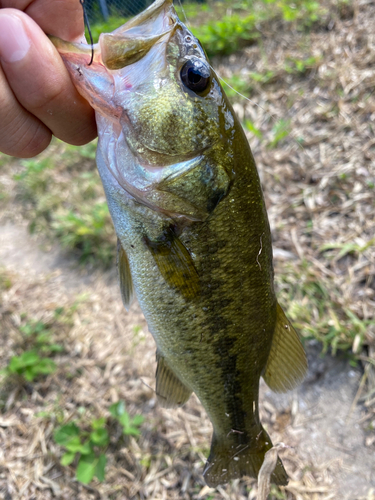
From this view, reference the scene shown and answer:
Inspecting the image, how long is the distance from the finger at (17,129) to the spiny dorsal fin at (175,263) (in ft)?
1.77

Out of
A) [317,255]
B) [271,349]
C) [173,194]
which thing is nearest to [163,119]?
[173,194]

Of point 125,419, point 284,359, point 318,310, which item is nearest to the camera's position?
point 284,359

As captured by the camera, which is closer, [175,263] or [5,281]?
[175,263]

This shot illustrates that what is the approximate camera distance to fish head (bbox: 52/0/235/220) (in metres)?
1.06

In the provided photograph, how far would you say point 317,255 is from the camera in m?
2.64

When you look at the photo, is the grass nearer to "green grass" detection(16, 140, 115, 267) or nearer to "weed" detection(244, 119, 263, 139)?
"green grass" detection(16, 140, 115, 267)

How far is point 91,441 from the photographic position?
2.08 meters

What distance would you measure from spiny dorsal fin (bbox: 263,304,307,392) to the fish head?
588 mm

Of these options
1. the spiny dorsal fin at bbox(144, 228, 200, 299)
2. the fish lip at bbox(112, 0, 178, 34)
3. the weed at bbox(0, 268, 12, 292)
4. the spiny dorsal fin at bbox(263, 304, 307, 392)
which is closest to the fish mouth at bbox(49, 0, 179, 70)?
the fish lip at bbox(112, 0, 178, 34)

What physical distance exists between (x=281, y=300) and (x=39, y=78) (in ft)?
6.62

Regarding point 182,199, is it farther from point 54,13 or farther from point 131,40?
point 54,13

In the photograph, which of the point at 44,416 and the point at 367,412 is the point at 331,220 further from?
the point at 44,416

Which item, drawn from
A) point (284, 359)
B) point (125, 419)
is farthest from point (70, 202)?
point (284, 359)

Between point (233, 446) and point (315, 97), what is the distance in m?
3.27
